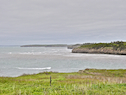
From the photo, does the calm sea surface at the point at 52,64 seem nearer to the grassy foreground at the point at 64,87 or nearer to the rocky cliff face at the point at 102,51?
the grassy foreground at the point at 64,87

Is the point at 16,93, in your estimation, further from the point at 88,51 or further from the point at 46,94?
the point at 88,51

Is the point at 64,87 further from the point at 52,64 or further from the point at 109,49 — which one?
the point at 109,49

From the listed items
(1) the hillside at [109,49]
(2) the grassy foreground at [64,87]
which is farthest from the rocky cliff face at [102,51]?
(2) the grassy foreground at [64,87]

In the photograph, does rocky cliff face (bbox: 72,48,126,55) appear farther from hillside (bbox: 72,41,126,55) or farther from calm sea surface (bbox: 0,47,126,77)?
calm sea surface (bbox: 0,47,126,77)

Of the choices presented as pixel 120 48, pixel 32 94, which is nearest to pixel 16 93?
pixel 32 94

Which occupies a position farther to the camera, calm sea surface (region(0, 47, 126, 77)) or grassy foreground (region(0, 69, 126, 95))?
calm sea surface (region(0, 47, 126, 77))

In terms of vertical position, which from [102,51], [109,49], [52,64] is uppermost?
[109,49]


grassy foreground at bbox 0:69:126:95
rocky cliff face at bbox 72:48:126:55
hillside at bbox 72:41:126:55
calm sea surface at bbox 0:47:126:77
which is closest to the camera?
grassy foreground at bbox 0:69:126:95

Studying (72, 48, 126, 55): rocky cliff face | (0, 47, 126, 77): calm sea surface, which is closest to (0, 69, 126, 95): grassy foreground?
(0, 47, 126, 77): calm sea surface

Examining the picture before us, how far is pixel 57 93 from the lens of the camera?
12.6 meters

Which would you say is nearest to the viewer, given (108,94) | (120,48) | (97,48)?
(108,94)

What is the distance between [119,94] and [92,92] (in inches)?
94.7

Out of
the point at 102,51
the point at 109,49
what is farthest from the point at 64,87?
the point at 102,51

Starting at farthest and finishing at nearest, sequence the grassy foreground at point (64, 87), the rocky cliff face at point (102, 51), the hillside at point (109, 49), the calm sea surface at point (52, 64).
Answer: the hillside at point (109, 49) < the rocky cliff face at point (102, 51) < the calm sea surface at point (52, 64) < the grassy foreground at point (64, 87)
